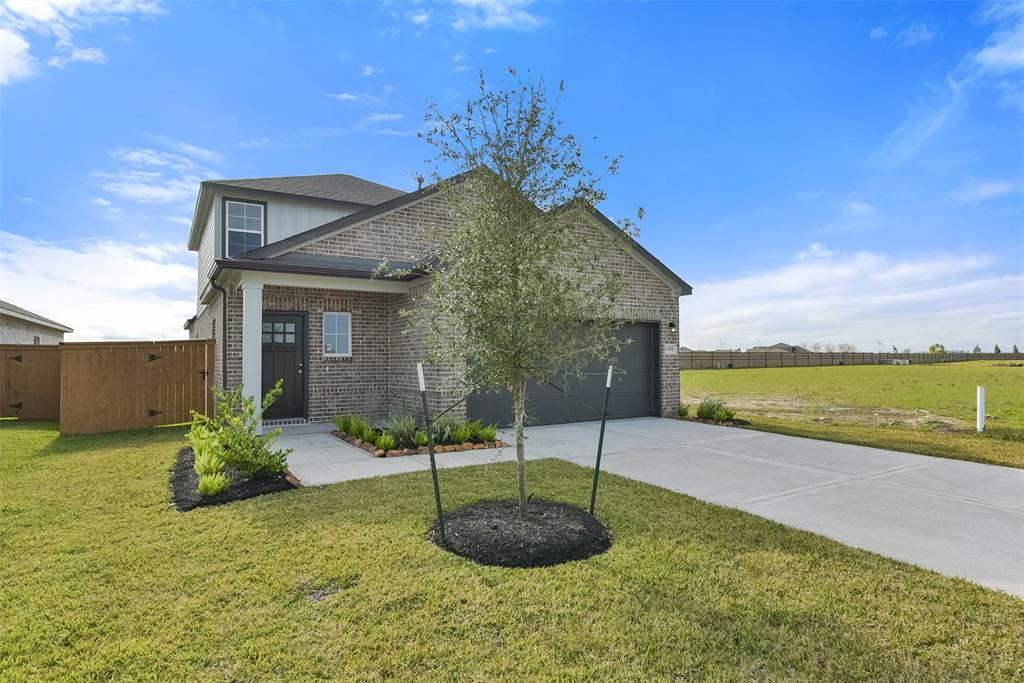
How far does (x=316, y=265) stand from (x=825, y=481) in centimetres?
846

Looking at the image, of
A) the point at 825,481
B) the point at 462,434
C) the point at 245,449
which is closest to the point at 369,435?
the point at 462,434

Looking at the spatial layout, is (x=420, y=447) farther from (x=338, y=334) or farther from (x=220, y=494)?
(x=338, y=334)

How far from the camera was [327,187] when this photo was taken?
564 inches

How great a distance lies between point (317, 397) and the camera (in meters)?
Result: 10.5

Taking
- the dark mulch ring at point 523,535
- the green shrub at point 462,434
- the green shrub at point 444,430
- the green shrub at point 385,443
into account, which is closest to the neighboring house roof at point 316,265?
the green shrub at point 444,430

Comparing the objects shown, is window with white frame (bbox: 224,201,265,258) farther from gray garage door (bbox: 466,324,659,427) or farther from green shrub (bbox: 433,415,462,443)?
green shrub (bbox: 433,415,462,443)

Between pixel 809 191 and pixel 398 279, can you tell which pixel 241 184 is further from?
pixel 809 191

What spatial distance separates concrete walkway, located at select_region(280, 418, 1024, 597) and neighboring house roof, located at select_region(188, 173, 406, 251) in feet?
22.7

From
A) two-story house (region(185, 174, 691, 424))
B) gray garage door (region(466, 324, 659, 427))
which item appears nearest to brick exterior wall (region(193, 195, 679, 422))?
two-story house (region(185, 174, 691, 424))

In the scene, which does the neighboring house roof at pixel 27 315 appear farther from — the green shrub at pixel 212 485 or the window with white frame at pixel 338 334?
the green shrub at pixel 212 485

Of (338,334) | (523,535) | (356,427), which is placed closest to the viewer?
(523,535)

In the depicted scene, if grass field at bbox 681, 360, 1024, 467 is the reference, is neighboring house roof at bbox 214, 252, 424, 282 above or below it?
above

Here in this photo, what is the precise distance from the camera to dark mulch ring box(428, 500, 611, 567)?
146 inches

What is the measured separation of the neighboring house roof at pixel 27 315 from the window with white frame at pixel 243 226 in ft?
37.3
